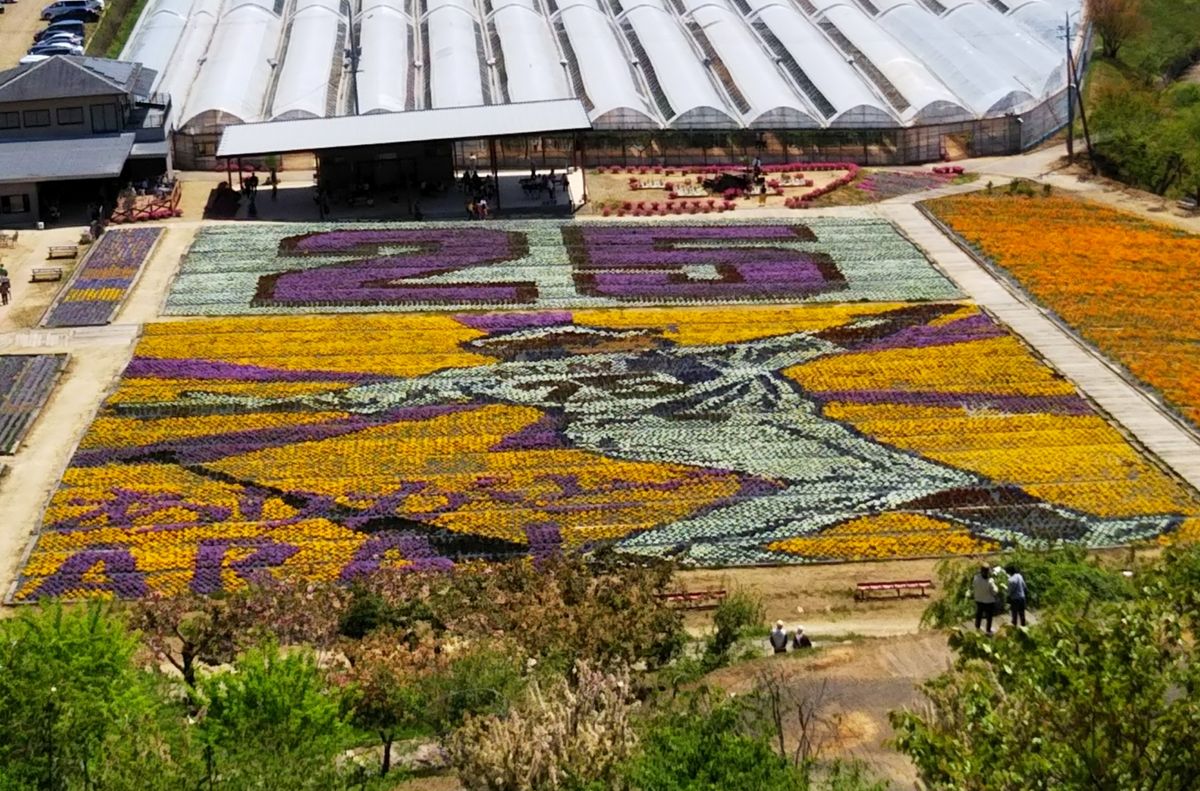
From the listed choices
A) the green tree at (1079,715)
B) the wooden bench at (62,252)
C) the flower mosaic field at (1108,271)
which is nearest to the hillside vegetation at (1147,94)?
the flower mosaic field at (1108,271)

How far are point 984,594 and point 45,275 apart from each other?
46.9m

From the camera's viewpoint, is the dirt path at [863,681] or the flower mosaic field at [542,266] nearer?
the dirt path at [863,681]

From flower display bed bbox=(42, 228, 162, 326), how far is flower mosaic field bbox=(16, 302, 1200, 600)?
382cm

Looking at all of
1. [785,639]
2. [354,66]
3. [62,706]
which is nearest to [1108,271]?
[785,639]

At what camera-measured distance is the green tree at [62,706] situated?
25.2 meters

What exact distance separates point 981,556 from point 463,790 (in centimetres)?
2043

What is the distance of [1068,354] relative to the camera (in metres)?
58.6

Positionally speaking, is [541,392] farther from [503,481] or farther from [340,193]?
[340,193]

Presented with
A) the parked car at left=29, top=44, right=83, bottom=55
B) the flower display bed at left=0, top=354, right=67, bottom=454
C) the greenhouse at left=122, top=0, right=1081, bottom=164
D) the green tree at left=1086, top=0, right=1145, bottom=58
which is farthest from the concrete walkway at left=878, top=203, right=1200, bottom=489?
the parked car at left=29, top=44, right=83, bottom=55

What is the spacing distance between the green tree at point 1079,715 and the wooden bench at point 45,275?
55.6 m

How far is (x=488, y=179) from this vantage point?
270 feet

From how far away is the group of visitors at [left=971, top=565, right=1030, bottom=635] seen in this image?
114 feet

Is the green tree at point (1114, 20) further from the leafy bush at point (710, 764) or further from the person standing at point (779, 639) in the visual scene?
the leafy bush at point (710, 764)

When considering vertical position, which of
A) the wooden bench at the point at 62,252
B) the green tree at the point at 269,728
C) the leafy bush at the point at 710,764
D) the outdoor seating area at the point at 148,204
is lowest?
the green tree at the point at 269,728
